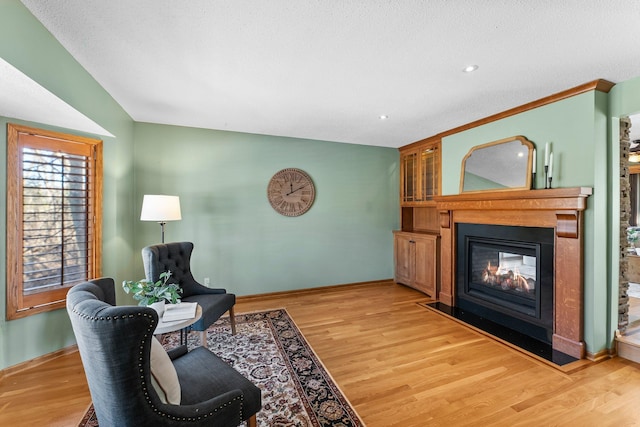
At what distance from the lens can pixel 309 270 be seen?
436 centimetres

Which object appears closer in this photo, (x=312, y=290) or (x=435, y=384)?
(x=435, y=384)

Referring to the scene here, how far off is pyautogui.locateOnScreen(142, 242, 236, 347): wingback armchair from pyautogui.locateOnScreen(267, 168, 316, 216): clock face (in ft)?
4.88

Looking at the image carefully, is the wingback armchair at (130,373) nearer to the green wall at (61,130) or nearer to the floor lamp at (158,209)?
the green wall at (61,130)

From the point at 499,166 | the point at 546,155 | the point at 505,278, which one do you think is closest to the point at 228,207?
the point at 499,166

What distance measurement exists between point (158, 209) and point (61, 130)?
1072 millimetres

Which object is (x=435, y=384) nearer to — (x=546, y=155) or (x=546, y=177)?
(x=546, y=177)

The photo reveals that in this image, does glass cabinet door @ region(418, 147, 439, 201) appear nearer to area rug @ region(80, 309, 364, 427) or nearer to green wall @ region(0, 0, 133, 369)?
area rug @ region(80, 309, 364, 427)

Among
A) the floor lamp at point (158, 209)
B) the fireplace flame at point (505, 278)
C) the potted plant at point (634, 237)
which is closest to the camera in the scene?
the floor lamp at point (158, 209)

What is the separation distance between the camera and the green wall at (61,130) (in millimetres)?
1590

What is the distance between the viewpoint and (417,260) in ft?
14.3

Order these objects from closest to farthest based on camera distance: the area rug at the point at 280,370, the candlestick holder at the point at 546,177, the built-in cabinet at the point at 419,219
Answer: the area rug at the point at 280,370 < the candlestick holder at the point at 546,177 < the built-in cabinet at the point at 419,219

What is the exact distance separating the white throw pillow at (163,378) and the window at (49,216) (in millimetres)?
2085

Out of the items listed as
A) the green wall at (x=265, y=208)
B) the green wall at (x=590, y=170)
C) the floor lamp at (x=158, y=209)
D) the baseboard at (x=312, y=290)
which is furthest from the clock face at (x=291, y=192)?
the green wall at (x=590, y=170)

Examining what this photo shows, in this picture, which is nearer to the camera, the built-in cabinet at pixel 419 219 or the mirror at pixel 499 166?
the mirror at pixel 499 166
